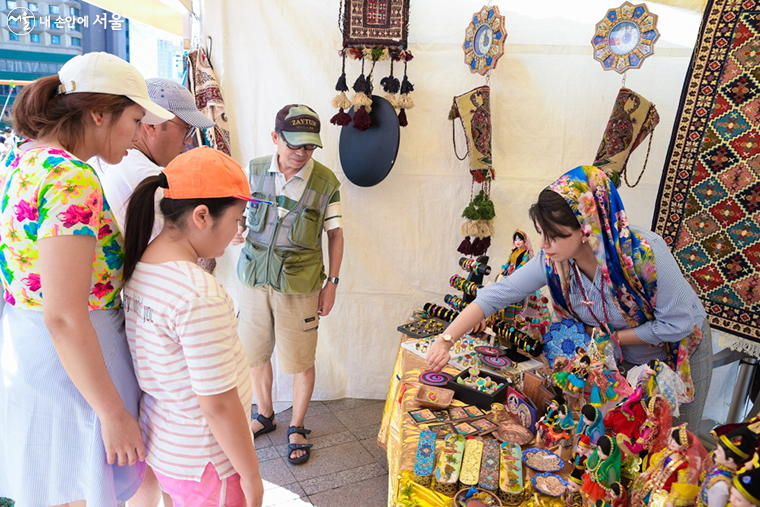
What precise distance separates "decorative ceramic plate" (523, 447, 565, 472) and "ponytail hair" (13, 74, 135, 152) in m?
Result: 1.53

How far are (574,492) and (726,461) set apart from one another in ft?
1.59

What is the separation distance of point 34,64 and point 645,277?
3.25 metres

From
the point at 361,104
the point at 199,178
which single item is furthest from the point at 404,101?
the point at 199,178

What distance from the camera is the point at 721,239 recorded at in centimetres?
243

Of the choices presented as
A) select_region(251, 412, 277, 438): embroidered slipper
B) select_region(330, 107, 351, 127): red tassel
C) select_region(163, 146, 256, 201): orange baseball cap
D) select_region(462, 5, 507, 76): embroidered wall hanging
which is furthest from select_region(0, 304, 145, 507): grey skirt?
select_region(462, 5, 507, 76): embroidered wall hanging

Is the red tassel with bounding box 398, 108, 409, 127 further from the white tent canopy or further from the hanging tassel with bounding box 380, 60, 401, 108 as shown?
the white tent canopy

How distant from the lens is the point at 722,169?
7.89 ft

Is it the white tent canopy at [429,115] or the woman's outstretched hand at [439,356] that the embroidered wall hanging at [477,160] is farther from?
the woman's outstretched hand at [439,356]

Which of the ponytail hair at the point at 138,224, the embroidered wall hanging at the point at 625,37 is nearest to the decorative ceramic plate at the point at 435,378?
the ponytail hair at the point at 138,224

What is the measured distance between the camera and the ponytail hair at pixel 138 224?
49.2 inches

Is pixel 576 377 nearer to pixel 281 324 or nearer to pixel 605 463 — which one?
pixel 605 463

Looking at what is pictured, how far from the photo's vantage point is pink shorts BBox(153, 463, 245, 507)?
1.28 m

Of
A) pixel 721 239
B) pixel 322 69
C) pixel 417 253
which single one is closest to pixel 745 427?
pixel 721 239

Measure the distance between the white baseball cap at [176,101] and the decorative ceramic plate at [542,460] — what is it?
1720mm
